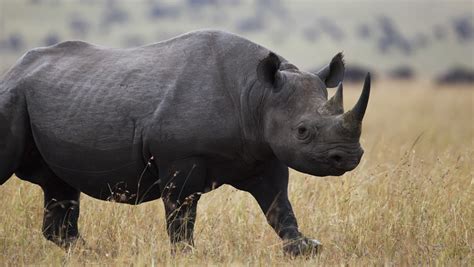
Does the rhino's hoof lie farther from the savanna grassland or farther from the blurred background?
the blurred background

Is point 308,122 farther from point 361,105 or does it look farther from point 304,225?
point 304,225

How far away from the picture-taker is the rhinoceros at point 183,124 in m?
6.52

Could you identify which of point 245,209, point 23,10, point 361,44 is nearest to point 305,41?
point 361,44

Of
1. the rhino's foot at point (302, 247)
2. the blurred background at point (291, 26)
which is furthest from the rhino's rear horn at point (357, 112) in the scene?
the blurred background at point (291, 26)

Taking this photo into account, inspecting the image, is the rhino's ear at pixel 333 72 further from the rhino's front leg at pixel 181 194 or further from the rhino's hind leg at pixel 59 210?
the rhino's hind leg at pixel 59 210

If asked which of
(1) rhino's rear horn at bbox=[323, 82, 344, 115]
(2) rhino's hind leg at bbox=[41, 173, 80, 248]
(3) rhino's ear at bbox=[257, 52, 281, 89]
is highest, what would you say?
(3) rhino's ear at bbox=[257, 52, 281, 89]

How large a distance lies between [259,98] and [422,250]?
5.40 feet

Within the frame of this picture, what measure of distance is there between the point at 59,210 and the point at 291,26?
249ft

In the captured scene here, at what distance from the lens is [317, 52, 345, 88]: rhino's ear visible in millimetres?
6953

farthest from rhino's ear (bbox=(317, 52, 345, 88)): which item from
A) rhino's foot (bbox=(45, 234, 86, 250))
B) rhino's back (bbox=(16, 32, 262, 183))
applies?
rhino's foot (bbox=(45, 234, 86, 250))

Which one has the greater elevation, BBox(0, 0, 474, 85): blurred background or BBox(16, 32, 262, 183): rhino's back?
BBox(16, 32, 262, 183): rhino's back

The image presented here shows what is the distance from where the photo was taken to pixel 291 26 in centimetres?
8275

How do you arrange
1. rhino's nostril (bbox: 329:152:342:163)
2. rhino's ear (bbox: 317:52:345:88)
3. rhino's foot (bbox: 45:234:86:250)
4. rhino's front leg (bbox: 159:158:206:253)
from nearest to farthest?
1. rhino's nostril (bbox: 329:152:342:163)
2. rhino's front leg (bbox: 159:158:206:253)
3. rhino's ear (bbox: 317:52:345:88)
4. rhino's foot (bbox: 45:234:86:250)

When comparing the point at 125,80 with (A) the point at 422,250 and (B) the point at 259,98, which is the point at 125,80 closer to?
(B) the point at 259,98
